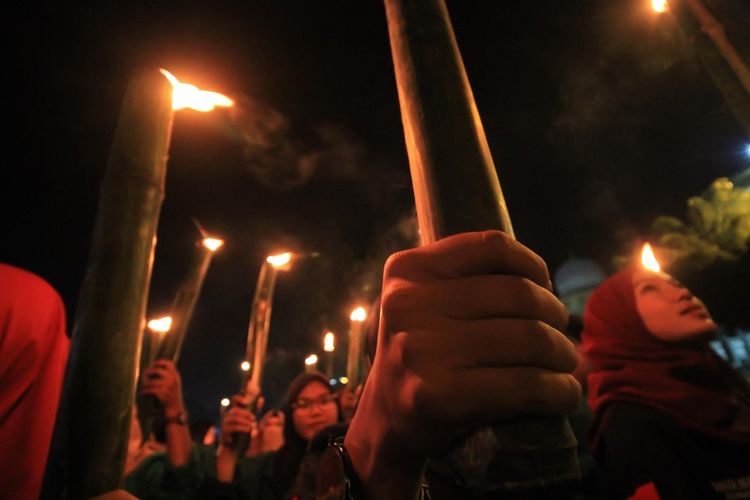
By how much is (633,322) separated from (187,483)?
15.1 ft

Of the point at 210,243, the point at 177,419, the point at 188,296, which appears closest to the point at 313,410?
the point at 177,419

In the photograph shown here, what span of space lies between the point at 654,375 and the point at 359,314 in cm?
710

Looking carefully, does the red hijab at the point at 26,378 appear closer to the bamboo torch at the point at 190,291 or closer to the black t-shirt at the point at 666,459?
the bamboo torch at the point at 190,291

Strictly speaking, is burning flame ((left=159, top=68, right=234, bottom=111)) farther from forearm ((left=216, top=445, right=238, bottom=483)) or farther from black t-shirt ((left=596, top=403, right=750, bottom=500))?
forearm ((left=216, top=445, right=238, bottom=483))

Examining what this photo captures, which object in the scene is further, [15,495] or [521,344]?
[15,495]

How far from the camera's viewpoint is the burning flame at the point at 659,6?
512cm

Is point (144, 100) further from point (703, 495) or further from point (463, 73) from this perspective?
point (703, 495)

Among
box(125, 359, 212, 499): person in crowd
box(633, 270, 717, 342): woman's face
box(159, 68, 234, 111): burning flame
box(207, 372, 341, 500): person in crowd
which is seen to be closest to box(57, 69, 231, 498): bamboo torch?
box(159, 68, 234, 111): burning flame

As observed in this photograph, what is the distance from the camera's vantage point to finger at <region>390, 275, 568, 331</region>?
0.81 metres

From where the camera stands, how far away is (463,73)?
110 centimetres

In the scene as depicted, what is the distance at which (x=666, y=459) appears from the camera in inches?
95.8

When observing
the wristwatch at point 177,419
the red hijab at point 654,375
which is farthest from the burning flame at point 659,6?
the wristwatch at point 177,419

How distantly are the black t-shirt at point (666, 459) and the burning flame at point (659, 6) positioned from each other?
5006mm

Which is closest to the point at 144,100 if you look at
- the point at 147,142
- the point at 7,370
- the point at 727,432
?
the point at 147,142
